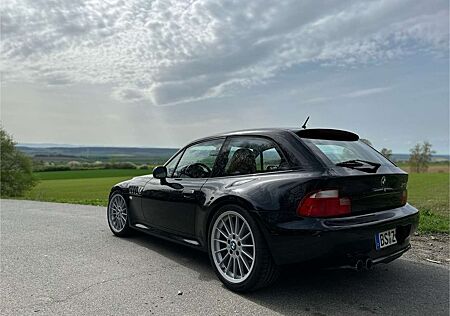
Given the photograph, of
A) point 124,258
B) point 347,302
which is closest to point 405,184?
point 347,302

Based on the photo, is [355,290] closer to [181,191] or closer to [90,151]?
[181,191]

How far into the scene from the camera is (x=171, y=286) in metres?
3.57

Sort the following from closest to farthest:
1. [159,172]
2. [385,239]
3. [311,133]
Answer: [385,239]
[311,133]
[159,172]

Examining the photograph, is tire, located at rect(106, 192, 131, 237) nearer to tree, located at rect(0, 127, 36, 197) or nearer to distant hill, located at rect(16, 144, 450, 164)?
tree, located at rect(0, 127, 36, 197)

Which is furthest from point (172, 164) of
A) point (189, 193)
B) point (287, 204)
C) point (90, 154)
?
point (90, 154)

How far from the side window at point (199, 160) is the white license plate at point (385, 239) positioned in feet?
5.88

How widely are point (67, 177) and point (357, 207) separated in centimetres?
5217

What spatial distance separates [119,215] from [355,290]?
3591mm

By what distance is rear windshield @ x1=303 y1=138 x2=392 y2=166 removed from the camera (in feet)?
11.0

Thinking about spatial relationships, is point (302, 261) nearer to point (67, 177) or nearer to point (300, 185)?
point (300, 185)

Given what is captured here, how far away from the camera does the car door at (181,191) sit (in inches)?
159

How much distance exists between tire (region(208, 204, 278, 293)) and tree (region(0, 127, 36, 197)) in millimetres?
38250

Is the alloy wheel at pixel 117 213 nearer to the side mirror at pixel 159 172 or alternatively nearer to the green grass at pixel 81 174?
the side mirror at pixel 159 172

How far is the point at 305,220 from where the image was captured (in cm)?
299
